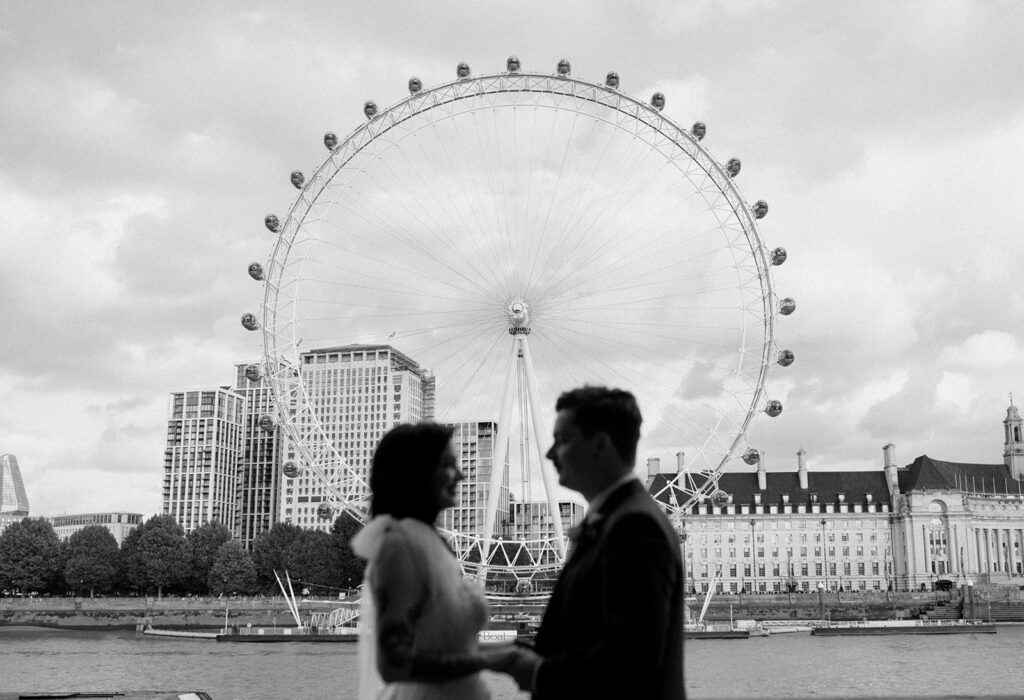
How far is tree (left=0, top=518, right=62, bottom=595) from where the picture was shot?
109500mm

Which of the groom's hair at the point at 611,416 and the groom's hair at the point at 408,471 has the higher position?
the groom's hair at the point at 611,416

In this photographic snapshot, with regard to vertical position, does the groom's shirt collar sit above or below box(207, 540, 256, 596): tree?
above

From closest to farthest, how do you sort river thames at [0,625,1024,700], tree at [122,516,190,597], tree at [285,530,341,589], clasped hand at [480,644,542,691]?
clasped hand at [480,644,542,691]
river thames at [0,625,1024,700]
tree at [285,530,341,589]
tree at [122,516,190,597]

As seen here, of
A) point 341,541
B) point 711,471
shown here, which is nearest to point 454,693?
point 711,471

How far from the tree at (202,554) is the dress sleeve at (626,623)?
111024 mm

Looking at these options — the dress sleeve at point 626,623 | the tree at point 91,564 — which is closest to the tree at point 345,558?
the tree at point 91,564

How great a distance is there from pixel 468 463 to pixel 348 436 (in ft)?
68.4

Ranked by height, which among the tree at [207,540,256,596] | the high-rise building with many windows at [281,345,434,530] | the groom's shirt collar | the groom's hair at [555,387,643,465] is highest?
the high-rise building with many windows at [281,345,434,530]

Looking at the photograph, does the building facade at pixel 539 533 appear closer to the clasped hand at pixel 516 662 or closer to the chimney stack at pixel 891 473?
the clasped hand at pixel 516 662

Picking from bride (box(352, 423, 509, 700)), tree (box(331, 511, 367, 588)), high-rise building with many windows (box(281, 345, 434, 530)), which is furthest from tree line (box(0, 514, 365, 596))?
bride (box(352, 423, 509, 700))

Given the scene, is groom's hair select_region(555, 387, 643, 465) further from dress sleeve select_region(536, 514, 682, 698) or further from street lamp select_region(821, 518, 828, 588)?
street lamp select_region(821, 518, 828, 588)

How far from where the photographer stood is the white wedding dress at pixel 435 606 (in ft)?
13.0

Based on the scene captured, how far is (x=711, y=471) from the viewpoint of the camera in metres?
45.6

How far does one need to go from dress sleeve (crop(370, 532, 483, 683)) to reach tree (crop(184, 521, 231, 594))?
363 ft
